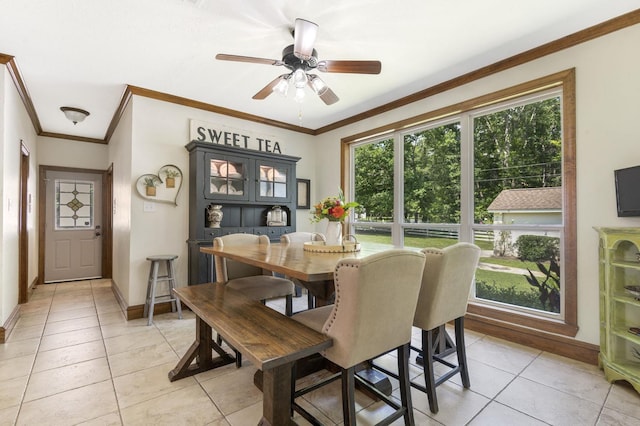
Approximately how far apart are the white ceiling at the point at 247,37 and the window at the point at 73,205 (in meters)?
2.23

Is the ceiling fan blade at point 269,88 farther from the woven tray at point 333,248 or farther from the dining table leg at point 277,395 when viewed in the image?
the dining table leg at point 277,395

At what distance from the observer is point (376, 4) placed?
2066 millimetres

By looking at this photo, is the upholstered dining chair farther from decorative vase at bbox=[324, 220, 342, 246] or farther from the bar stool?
the bar stool

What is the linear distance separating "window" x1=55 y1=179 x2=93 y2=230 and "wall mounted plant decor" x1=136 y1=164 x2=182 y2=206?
9.73 feet

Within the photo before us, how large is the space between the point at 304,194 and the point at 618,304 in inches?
152

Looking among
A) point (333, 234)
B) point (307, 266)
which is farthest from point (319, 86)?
point (307, 266)

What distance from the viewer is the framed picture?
495 centimetres

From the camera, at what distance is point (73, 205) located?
17.5ft

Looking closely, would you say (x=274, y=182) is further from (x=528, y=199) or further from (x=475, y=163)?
(x=528, y=199)

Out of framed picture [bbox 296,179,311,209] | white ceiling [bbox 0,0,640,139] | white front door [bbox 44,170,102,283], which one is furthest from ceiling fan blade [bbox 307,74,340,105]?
white front door [bbox 44,170,102,283]

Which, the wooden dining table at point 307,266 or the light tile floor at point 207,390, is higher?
the wooden dining table at point 307,266

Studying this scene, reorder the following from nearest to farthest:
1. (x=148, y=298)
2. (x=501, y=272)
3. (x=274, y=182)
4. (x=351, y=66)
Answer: (x=351, y=66)
(x=501, y=272)
(x=148, y=298)
(x=274, y=182)

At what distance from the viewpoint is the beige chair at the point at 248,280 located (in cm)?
251

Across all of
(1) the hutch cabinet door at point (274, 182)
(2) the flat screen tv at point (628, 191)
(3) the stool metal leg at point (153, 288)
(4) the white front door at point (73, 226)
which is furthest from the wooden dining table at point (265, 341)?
(4) the white front door at point (73, 226)
